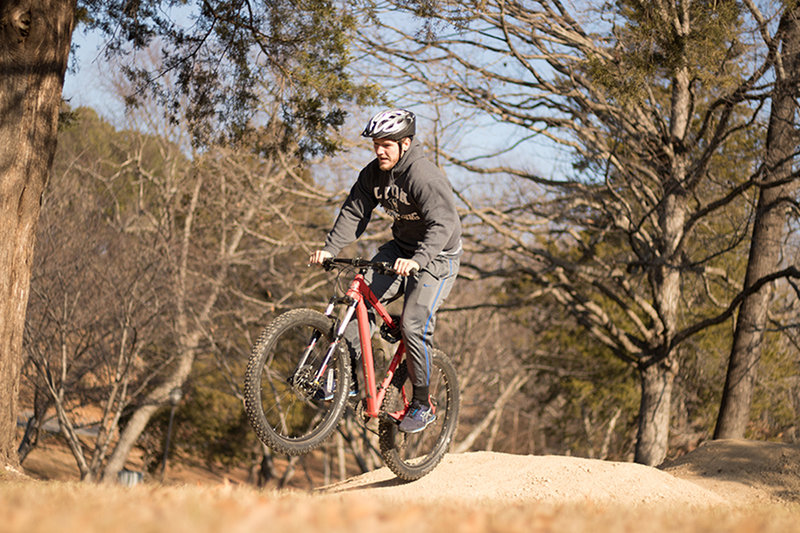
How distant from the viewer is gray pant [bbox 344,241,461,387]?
595 cm

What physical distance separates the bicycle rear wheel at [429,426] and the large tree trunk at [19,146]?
12.9 ft

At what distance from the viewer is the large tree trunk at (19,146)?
7656 mm

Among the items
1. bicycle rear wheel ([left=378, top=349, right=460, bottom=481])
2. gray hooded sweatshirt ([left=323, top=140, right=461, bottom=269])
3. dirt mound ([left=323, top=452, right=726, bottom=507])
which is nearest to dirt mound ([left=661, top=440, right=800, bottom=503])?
dirt mound ([left=323, top=452, right=726, bottom=507])

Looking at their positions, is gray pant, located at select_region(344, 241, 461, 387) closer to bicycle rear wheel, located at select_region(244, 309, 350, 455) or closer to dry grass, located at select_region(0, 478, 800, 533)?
bicycle rear wheel, located at select_region(244, 309, 350, 455)

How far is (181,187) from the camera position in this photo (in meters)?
25.3

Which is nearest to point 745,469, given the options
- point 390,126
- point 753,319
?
point 753,319

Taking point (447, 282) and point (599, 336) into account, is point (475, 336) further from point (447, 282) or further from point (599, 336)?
point (447, 282)

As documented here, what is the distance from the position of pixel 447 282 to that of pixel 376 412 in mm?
1161

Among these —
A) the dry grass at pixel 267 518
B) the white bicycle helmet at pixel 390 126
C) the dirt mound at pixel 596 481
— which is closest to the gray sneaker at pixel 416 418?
the dirt mound at pixel 596 481

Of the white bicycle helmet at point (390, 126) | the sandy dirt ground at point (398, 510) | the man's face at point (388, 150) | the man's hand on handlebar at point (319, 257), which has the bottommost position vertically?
the sandy dirt ground at point (398, 510)

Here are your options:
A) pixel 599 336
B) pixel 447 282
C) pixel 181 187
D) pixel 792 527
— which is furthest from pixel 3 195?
pixel 181 187

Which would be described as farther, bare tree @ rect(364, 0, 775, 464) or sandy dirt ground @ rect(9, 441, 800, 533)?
bare tree @ rect(364, 0, 775, 464)

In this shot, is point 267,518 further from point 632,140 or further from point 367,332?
point 632,140

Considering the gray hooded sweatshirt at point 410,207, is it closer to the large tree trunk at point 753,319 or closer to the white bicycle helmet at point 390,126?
the white bicycle helmet at point 390,126
